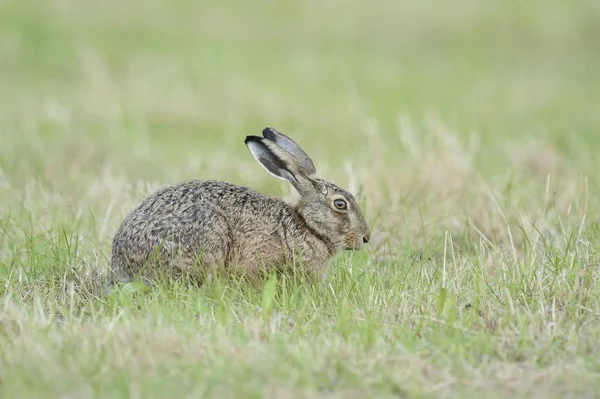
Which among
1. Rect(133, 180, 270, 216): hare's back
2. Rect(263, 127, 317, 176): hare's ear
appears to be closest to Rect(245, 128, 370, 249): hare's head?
Rect(263, 127, 317, 176): hare's ear

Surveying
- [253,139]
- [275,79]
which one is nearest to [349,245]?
[253,139]

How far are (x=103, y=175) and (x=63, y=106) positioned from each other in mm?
4559

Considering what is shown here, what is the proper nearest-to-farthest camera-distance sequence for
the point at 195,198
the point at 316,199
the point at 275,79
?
the point at 195,198
the point at 316,199
the point at 275,79

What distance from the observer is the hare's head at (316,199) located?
634 cm

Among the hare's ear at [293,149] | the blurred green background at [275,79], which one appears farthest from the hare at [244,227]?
the blurred green background at [275,79]

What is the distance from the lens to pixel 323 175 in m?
8.84

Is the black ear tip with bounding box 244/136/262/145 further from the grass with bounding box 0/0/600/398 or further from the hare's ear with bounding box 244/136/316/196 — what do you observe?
the grass with bounding box 0/0/600/398

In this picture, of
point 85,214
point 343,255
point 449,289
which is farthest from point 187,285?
point 85,214

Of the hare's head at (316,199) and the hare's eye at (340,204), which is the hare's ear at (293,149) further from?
the hare's eye at (340,204)

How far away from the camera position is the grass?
4.22 metres

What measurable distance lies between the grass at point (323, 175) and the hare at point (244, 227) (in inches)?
7.6

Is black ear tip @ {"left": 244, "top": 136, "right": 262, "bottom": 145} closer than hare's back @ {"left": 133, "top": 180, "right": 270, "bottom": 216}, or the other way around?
hare's back @ {"left": 133, "top": 180, "right": 270, "bottom": 216}

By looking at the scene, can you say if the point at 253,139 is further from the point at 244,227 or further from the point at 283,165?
the point at 244,227

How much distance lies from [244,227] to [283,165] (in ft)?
2.06
